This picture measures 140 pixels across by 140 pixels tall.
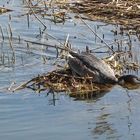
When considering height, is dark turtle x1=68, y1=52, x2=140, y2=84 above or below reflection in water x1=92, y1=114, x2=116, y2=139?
above

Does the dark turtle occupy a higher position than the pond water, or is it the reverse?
the dark turtle

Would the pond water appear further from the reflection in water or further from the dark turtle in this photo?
the dark turtle

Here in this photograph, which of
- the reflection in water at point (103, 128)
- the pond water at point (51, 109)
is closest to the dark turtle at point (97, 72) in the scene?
the pond water at point (51, 109)

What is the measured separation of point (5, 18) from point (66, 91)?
18.8 ft

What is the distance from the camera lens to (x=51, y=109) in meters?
8.30

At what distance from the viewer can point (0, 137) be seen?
281 inches

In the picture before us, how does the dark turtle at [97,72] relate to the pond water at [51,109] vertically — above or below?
above

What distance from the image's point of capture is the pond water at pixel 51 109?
734cm

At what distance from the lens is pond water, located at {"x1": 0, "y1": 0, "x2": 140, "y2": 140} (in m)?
7.34

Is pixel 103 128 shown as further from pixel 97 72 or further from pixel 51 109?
pixel 97 72

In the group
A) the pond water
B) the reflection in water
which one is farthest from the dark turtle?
the reflection in water

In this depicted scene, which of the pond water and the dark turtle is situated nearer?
the pond water

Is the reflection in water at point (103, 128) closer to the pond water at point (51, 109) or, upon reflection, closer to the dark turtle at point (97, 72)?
the pond water at point (51, 109)

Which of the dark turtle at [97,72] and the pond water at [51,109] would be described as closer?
the pond water at [51,109]
